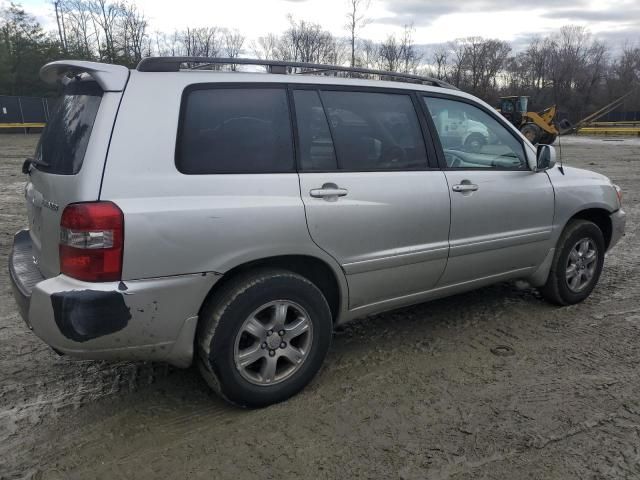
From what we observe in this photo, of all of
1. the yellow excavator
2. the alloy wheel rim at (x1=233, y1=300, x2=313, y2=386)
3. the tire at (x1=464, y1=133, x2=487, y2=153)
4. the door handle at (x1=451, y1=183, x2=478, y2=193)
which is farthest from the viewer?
the yellow excavator

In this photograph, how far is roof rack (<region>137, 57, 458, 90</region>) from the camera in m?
2.76

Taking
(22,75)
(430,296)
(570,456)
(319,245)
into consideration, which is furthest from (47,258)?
(22,75)

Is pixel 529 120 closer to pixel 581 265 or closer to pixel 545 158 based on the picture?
pixel 581 265

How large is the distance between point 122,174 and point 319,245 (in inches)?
43.5

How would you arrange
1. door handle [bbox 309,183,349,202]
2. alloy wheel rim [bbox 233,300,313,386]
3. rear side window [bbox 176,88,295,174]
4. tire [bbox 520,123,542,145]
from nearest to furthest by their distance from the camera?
rear side window [bbox 176,88,295,174] → alloy wheel rim [bbox 233,300,313,386] → door handle [bbox 309,183,349,202] → tire [bbox 520,123,542,145]

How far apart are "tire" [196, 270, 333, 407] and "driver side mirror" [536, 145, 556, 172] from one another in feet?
7.07

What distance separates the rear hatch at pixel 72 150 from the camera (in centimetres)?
247

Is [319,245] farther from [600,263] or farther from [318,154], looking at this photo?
[600,263]

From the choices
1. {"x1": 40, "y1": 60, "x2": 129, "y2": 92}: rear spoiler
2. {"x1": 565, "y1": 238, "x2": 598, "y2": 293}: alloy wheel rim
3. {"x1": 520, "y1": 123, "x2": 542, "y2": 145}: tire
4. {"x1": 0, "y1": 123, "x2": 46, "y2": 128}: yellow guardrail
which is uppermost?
{"x1": 40, "y1": 60, "x2": 129, "y2": 92}: rear spoiler

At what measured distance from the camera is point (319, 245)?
2.98 metres

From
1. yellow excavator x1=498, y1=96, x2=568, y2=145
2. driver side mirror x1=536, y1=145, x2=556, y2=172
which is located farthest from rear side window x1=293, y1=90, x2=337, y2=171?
yellow excavator x1=498, y1=96, x2=568, y2=145

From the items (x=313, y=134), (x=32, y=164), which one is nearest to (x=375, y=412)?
(x=313, y=134)

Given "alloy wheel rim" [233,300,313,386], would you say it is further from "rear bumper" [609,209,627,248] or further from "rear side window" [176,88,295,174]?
"rear bumper" [609,209,627,248]

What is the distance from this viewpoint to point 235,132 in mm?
2852
